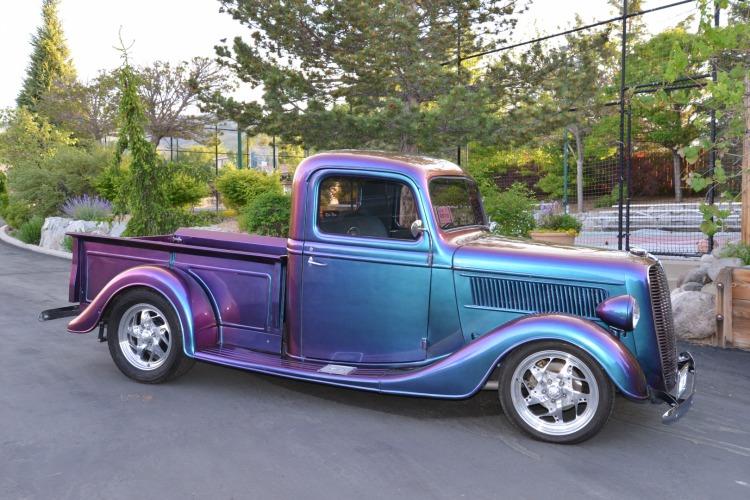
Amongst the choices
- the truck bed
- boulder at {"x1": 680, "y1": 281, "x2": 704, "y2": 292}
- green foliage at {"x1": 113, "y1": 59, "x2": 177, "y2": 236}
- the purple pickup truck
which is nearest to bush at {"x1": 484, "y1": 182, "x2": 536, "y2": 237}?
boulder at {"x1": 680, "y1": 281, "x2": 704, "y2": 292}

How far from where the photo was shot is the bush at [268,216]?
13.6 meters

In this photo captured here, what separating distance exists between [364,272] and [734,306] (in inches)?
162

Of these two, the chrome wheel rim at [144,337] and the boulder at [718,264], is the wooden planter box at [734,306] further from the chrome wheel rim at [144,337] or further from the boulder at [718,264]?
the chrome wheel rim at [144,337]

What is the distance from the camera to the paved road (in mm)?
3594

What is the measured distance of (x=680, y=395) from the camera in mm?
4273

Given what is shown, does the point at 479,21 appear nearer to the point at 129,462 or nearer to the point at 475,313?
the point at 475,313

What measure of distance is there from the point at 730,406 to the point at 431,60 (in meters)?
9.09

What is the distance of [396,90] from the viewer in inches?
517

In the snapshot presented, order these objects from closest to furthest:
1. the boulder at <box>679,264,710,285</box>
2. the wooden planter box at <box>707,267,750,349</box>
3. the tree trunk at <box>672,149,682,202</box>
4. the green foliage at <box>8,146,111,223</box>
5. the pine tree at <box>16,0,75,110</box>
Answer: the wooden planter box at <box>707,267,750,349</box>, the boulder at <box>679,264,710,285</box>, the green foliage at <box>8,146,111,223</box>, the tree trunk at <box>672,149,682,202</box>, the pine tree at <box>16,0,75,110</box>

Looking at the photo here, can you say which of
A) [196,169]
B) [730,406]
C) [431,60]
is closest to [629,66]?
[431,60]

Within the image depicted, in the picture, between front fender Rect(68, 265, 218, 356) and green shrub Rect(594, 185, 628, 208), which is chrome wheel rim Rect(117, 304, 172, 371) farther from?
green shrub Rect(594, 185, 628, 208)

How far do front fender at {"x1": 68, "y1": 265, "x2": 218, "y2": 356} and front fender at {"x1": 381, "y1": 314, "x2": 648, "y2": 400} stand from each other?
5.04 feet

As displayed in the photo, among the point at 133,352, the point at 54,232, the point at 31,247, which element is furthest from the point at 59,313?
the point at 31,247

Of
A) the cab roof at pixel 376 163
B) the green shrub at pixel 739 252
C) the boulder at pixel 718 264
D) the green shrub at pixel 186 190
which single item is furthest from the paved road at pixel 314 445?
the green shrub at pixel 186 190
